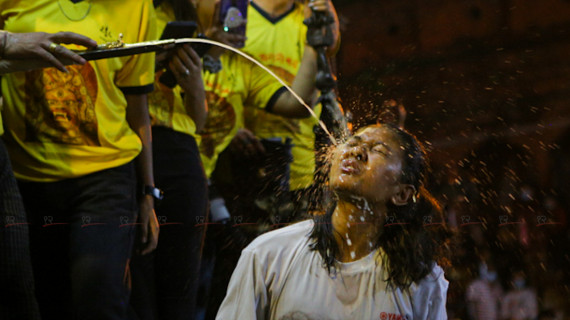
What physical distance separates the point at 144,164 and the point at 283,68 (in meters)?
0.45

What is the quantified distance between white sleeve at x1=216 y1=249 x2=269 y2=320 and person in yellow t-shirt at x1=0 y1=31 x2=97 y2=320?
414mm

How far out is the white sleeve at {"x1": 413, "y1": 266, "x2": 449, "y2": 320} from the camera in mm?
1616

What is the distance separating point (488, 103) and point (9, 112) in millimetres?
1640

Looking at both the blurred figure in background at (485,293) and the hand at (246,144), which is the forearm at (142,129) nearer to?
the hand at (246,144)

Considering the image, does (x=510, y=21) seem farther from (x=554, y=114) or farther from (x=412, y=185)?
(x=412, y=185)

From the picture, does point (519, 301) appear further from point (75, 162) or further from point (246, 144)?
point (75, 162)

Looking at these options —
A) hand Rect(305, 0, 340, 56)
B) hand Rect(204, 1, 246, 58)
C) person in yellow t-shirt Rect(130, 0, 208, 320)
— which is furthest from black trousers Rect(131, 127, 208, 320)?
hand Rect(305, 0, 340, 56)

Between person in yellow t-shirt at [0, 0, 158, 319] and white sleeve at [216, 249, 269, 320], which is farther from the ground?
person in yellow t-shirt at [0, 0, 158, 319]

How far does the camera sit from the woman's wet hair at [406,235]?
5.39 feet

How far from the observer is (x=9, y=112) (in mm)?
1645

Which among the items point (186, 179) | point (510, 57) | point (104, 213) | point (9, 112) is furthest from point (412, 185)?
point (510, 57)

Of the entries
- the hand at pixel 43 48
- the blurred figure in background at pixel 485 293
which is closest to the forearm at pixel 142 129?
the hand at pixel 43 48

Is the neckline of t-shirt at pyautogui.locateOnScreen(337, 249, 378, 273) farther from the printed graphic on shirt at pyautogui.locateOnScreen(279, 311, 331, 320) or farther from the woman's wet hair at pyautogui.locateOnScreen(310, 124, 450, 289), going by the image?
the printed graphic on shirt at pyautogui.locateOnScreen(279, 311, 331, 320)

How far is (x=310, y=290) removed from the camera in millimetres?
1604
